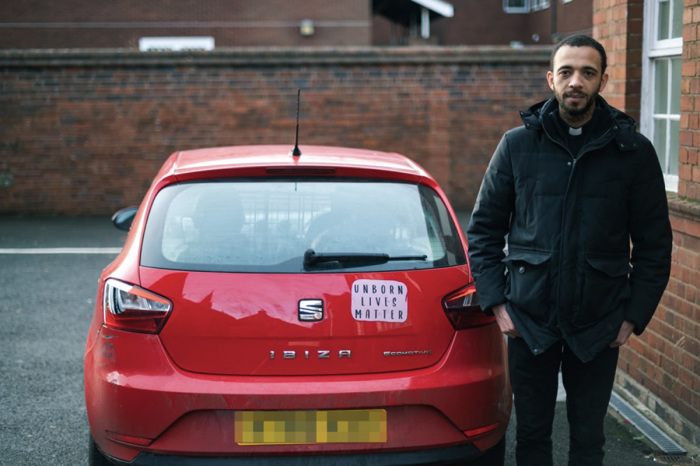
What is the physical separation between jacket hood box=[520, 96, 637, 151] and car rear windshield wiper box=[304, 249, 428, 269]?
722 mm

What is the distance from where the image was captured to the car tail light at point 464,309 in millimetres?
3131

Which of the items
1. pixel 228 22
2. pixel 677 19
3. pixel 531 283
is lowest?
pixel 531 283

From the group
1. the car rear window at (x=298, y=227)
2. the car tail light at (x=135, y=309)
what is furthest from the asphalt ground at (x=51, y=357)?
the car rear window at (x=298, y=227)

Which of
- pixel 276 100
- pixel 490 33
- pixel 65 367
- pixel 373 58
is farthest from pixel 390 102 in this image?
A: pixel 490 33

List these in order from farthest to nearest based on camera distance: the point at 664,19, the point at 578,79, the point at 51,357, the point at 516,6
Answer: the point at 516,6
the point at 51,357
the point at 664,19
the point at 578,79

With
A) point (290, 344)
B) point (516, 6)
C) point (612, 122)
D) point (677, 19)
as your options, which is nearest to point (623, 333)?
point (612, 122)

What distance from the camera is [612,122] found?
2.87 metres

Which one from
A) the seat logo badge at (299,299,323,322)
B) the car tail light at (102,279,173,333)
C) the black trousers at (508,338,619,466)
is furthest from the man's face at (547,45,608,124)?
the car tail light at (102,279,173,333)

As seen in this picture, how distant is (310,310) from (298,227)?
37 cm

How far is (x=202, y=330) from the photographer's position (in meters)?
2.99

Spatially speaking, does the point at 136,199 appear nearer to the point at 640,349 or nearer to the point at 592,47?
the point at 640,349

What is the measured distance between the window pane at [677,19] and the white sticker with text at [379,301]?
264 centimetres

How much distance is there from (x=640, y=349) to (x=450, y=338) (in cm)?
219

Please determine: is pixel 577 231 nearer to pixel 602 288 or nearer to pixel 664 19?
pixel 602 288
